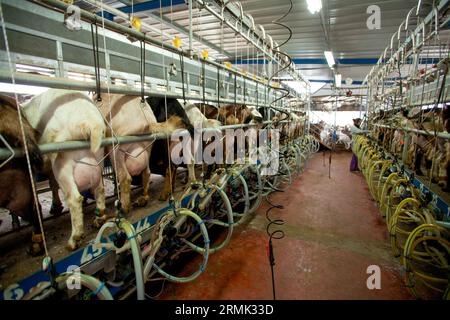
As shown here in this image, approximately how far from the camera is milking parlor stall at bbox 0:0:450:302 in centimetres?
133

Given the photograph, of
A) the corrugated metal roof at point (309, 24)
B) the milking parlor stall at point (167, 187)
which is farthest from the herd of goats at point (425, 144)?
the corrugated metal roof at point (309, 24)

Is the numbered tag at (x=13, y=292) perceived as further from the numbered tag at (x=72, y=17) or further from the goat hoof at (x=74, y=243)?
the numbered tag at (x=72, y=17)

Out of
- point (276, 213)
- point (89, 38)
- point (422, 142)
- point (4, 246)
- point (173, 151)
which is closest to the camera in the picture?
point (4, 246)

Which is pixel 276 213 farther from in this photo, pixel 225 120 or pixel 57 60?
pixel 57 60

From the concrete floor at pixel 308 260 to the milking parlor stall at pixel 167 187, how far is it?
18mm

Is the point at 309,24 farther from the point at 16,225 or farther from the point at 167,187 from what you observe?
the point at 16,225

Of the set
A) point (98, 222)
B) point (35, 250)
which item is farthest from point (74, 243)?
point (98, 222)

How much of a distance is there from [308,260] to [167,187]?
1725mm

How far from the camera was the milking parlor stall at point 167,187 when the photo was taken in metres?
1.33

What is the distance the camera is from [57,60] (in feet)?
6.29

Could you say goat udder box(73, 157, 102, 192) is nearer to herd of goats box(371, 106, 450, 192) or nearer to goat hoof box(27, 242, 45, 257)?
goat hoof box(27, 242, 45, 257)

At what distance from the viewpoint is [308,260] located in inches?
98.7
